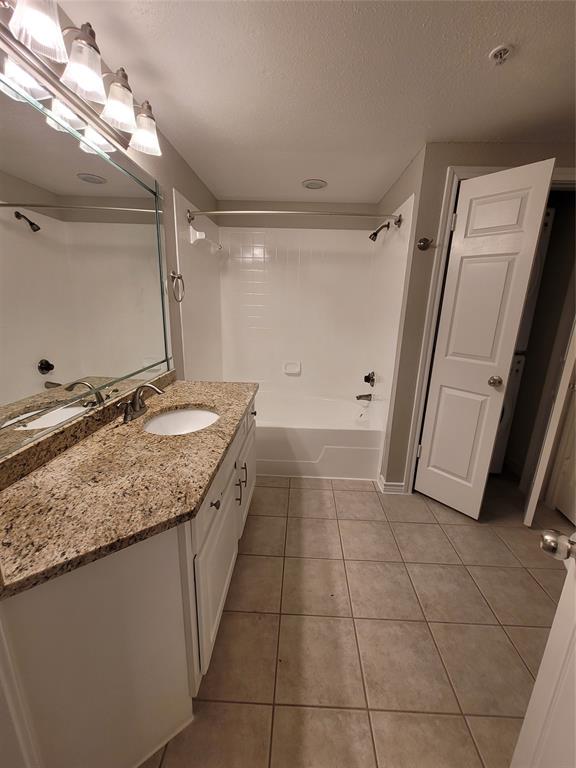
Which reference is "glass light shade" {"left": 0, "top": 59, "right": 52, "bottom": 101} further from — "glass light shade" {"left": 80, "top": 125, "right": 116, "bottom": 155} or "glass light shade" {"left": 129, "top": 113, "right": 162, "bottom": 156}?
"glass light shade" {"left": 129, "top": 113, "right": 162, "bottom": 156}

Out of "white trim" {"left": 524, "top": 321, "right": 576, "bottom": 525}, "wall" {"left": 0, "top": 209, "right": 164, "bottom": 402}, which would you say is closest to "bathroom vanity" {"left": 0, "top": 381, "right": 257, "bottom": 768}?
"wall" {"left": 0, "top": 209, "right": 164, "bottom": 402}

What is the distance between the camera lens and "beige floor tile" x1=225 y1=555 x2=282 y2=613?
4.53 feet

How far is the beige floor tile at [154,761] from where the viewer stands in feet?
2.95

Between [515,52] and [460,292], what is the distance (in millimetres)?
992

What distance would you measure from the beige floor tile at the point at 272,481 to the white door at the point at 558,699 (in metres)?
1.68

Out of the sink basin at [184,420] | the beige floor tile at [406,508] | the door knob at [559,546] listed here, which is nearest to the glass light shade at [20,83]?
the sink basin at [184,420]

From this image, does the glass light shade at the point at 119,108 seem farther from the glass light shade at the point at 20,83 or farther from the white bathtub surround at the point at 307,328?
the white bathtub surround at the point at 307,328

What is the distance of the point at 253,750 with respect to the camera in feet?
3.07

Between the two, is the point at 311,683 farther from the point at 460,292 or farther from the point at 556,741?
the point at 460,292

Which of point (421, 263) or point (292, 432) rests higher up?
point (421, 263)

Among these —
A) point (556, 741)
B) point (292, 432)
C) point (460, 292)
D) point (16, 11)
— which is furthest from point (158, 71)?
point (556, 741)

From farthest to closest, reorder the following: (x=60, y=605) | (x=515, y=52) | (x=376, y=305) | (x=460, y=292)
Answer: (x=376, y=305) → (x=460, y=292) → (x=515, y=52) → (x=60, y=605)

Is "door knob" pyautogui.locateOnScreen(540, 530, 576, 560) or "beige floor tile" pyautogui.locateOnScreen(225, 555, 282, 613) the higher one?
"door knob" pyautogui.locateOnScreen(540, 530, 576, 560)

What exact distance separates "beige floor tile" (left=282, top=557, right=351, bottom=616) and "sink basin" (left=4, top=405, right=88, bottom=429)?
124 centimetres
